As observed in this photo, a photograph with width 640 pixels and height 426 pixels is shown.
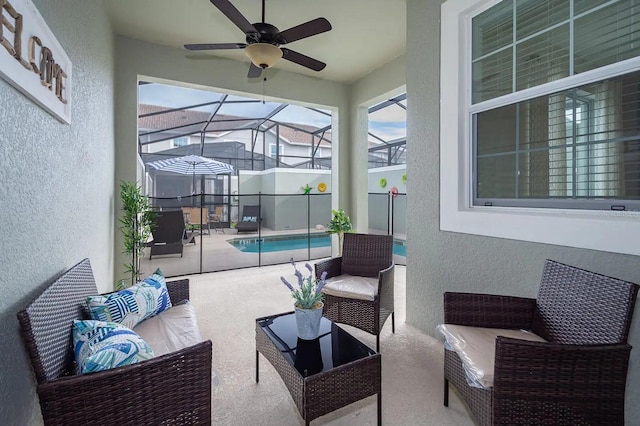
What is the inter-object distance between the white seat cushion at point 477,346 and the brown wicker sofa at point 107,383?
1189 mm

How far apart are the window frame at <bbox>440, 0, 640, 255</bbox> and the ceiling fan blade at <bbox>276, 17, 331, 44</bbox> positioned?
3.30ft

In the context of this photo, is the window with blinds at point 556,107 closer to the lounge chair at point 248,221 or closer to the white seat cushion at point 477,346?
the white seat cushion at point 477,346

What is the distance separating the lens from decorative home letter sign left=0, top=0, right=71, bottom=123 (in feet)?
3.73

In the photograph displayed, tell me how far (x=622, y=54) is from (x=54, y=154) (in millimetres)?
3182

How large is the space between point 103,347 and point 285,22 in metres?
3.47

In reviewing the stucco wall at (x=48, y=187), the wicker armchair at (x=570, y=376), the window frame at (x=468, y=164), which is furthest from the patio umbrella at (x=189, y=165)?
the wicker armchair at (x=570, y=376)

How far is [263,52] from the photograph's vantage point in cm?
258

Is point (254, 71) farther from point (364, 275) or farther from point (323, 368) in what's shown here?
point (323, 368)

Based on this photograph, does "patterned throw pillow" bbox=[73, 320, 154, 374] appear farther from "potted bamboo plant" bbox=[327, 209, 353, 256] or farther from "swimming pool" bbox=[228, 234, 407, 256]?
"swimming pool" bbox=[228, 234, 407, 256]

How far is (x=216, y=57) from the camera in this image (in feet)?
13.6

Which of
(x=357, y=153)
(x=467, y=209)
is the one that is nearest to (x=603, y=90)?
(x=467, y=209)

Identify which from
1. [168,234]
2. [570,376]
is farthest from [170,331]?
[168,234]

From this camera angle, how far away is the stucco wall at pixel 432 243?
2.12m

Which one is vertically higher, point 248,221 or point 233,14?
point 233,14
